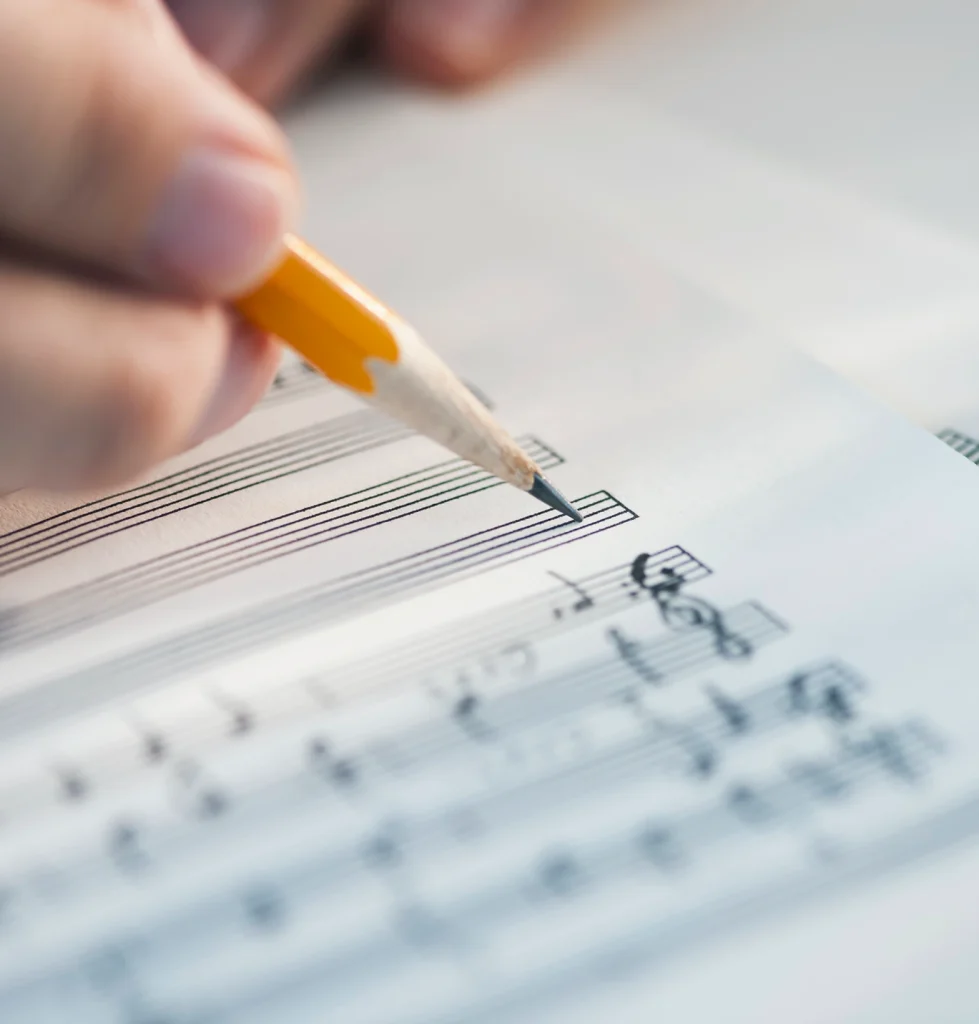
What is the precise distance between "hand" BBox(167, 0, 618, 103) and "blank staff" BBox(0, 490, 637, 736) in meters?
0.36

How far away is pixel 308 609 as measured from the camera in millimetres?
339

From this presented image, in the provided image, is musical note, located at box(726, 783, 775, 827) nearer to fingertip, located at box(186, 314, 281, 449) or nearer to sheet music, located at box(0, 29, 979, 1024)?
sheet music, located at box(0, 29, 979, 1024)

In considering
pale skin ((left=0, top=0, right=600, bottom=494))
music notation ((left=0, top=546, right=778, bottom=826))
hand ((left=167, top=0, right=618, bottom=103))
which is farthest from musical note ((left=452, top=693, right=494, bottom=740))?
hand ((left=167, top=0, right=618, bottom=103))

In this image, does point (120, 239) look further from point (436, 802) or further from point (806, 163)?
point (806, 163)

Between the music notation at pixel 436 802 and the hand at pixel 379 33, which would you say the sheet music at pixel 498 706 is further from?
the hand at pixel 379 33

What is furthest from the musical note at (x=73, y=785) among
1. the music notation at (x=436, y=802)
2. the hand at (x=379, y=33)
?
the hand at (x=379, y=33)

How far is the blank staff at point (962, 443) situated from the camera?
380 mm

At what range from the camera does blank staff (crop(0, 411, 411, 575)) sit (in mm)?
364

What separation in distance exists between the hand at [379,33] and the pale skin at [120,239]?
30 cm

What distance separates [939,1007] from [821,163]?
404mm

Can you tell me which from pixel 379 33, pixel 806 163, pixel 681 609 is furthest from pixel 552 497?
pixel 379 33

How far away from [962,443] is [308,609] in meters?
0.21

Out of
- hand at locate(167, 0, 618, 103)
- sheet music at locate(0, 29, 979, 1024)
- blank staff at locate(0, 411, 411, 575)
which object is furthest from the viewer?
hand at locate(167, 0, 618, 103)

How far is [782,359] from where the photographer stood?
425 millimetres
